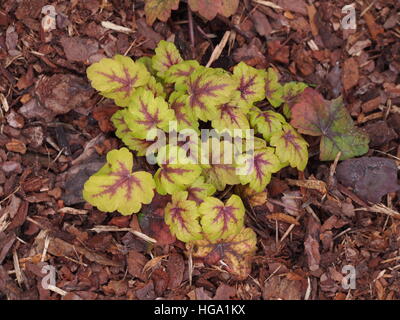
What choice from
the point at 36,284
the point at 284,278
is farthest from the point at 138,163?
the point at 284,278

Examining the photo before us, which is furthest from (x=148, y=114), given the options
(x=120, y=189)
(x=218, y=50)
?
(x=218, y=50)

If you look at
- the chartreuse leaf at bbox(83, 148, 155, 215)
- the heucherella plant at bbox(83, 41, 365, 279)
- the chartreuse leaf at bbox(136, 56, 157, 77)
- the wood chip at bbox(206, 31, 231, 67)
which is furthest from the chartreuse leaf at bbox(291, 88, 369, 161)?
the chartreuse leaf at bbox(83, 148, 155, 215)

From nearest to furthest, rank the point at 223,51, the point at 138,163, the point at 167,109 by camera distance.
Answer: the point at 167,109 → the point at 138,163 → the point at 223,51

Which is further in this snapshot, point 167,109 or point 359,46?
point 359,46

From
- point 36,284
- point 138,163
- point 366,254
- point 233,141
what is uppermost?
point 233,141

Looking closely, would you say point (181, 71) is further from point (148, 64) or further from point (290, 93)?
point (290, 93)

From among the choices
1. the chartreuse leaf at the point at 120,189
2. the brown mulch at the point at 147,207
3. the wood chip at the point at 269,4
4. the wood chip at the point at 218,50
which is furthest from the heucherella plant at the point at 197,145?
the wood chip at the point at 269,4

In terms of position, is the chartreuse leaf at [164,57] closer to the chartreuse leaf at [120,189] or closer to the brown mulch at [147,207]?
the brown mulch at [147,207]

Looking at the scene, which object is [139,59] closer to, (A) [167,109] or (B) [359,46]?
(A) [167,109]

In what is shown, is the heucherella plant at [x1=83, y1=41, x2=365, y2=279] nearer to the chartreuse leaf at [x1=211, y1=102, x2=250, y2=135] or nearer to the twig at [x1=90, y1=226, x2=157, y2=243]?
the chartreuse leaf at [x1=211, y1=102, x2=250, y2=135]
